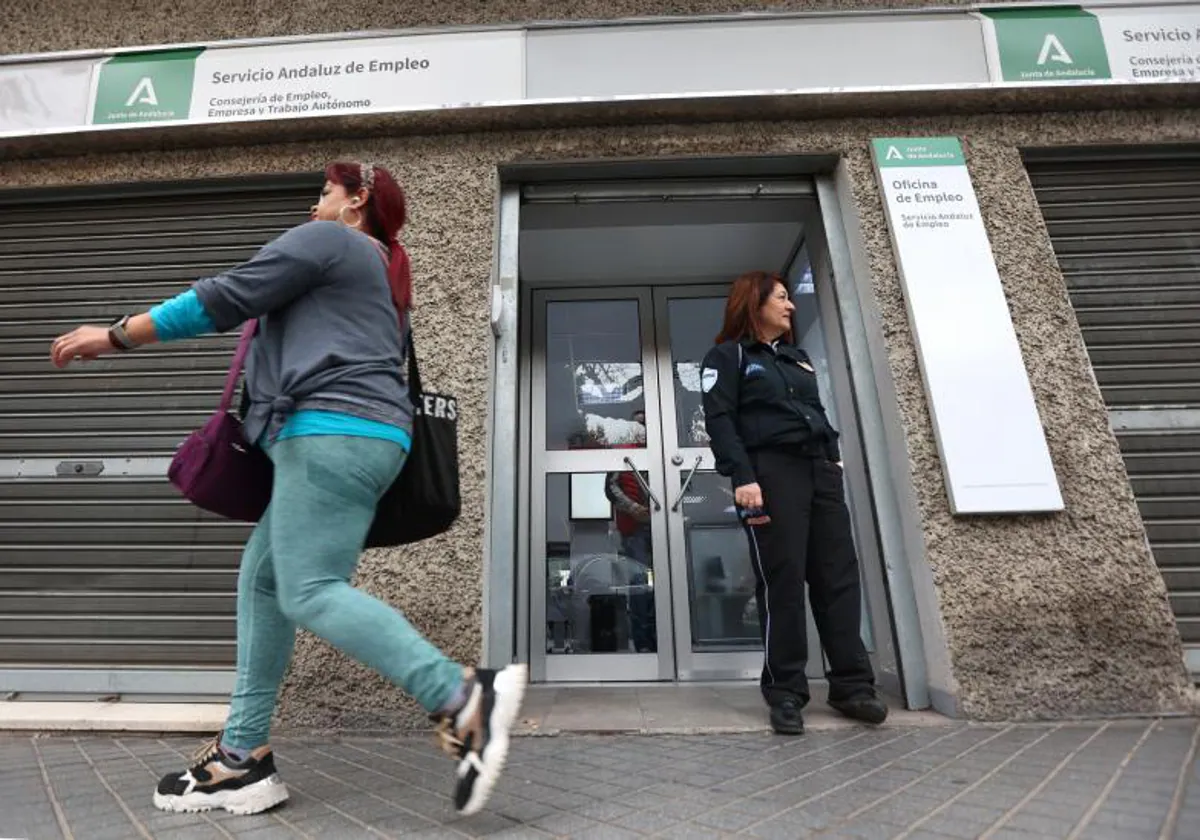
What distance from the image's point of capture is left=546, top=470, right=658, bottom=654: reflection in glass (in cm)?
A: 392

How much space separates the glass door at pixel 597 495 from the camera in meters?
3.88

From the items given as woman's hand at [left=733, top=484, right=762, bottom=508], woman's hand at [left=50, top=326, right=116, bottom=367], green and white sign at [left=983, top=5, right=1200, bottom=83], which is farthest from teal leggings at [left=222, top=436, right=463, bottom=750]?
green and white sign at [left=983, top=5, right=1200, bottom=83]

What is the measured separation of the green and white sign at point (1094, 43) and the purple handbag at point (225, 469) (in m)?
4.01

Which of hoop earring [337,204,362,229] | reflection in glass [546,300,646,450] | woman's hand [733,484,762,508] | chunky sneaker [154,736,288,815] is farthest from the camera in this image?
reflection in glass [546,300,646,450]

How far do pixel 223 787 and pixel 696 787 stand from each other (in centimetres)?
124

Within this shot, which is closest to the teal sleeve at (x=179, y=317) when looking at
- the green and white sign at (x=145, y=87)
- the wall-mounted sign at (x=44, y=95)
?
the green and white sign at (x=145, y=87)

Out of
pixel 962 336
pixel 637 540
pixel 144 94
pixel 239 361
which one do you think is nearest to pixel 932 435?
pixel 962 336

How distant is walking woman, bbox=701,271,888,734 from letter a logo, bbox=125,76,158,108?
350cm

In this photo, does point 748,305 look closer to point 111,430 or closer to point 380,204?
point 380,204

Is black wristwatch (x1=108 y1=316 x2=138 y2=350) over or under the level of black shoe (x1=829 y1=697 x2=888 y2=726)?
over

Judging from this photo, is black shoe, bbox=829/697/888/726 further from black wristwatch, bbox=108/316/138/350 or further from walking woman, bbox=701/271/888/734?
black wristwatch, bbox=108/316/138/350

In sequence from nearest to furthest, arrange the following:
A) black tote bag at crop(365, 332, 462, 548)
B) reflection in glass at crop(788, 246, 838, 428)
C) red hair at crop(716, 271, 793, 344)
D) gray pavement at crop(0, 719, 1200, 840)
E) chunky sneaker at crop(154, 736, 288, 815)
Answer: gray pavement at crop(0, 719, 1200, 840)
chunky sneaker at crop(154, 736, 288, 815)
black tote bag at crop(365, 332, 462, 548)
red hair at crop(716, 271, 793, 344)
reflection in glass at crop(788, 246, 838, 428)

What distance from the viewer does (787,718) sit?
231cm

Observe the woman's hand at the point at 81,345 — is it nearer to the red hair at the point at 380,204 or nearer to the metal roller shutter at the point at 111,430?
the red hair at the point at 380,204
